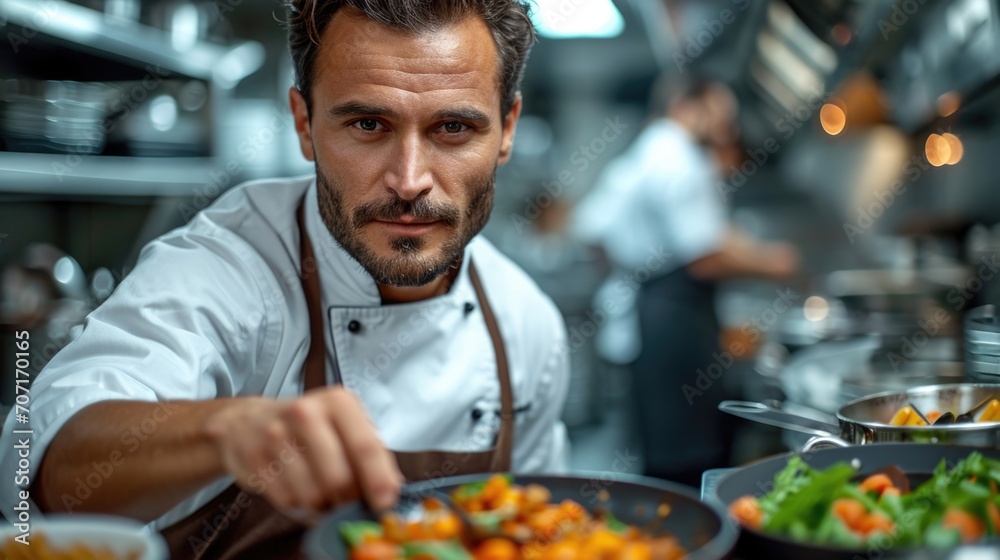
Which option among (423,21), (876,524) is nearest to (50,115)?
(423,21)

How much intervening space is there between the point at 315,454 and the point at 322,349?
699mm

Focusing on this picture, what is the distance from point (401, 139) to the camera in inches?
50.0

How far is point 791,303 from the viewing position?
4652 mm

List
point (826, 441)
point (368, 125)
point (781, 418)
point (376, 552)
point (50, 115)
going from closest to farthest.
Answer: point (376, 552), point (826, 441), point (781, 418), point (368, 125), point (50, 115)

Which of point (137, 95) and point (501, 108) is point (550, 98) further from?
point (501, 108)

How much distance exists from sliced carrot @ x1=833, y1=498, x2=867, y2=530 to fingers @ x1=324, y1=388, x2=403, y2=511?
409 mm

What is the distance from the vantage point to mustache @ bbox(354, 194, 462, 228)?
1276mm

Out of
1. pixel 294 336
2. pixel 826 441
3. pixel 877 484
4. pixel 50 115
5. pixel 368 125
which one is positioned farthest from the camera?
pixel 50 115

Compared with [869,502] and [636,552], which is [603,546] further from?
[869,502]

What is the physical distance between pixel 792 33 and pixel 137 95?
8.50 ft

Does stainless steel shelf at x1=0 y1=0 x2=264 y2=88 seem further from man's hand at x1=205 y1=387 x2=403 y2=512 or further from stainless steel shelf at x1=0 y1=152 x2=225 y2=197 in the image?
man's hand at x1=205 y1=387 x2=403 y2=512

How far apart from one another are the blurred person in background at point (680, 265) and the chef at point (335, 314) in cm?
174

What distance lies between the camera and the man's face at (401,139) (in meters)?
1.27

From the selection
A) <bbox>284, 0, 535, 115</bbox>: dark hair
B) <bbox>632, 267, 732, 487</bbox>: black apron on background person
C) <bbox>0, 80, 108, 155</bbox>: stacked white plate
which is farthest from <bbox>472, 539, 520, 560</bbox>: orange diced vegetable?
<bbox>632, 267, 732, 487</bbox>: black apron on background person
